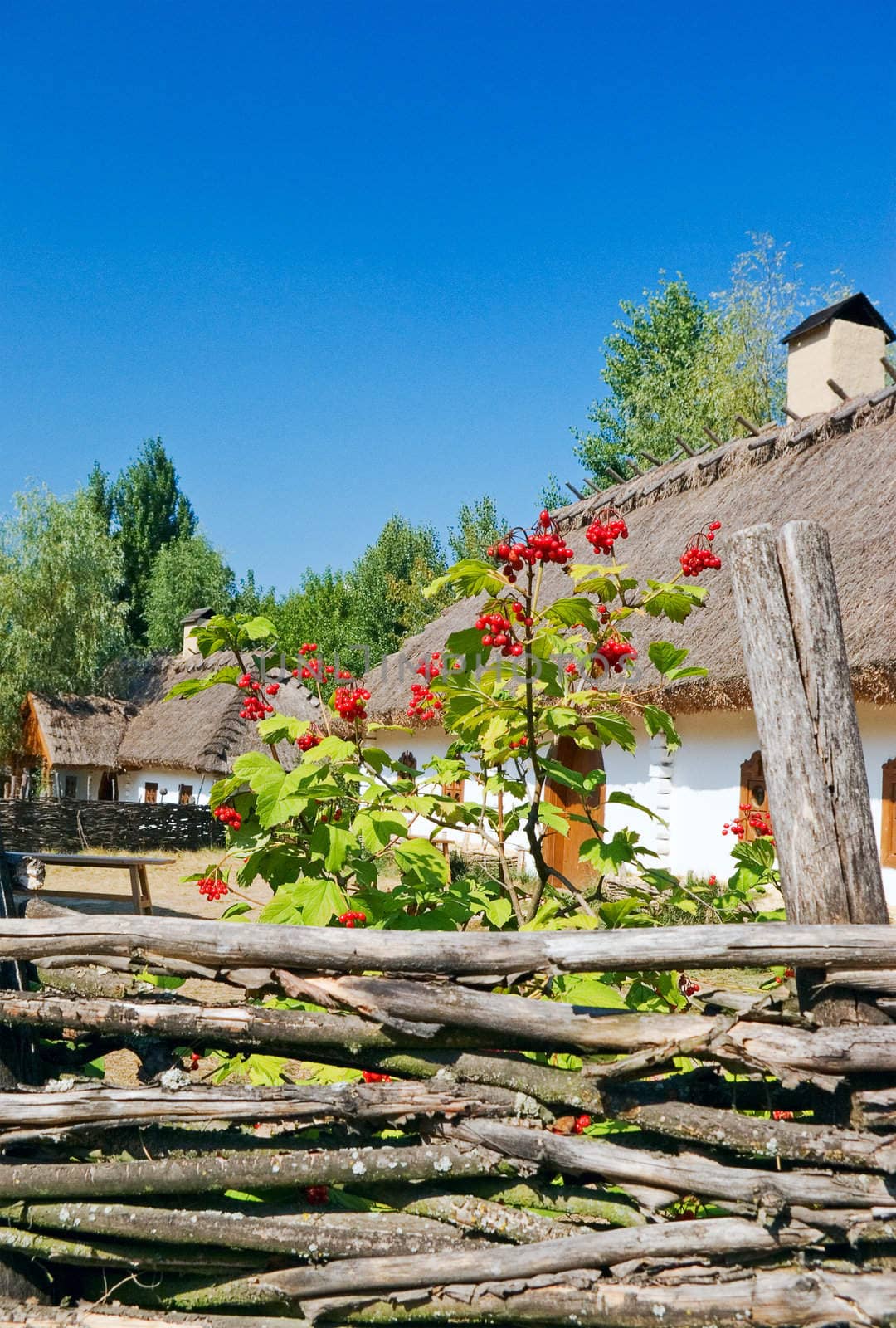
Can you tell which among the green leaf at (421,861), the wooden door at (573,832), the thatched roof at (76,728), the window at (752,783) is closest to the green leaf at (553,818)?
the green leaf at (421,861)

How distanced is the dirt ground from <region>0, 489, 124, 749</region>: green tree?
333 inches

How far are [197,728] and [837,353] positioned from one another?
15392mm

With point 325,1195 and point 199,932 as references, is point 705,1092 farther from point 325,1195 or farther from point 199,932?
point 199,932

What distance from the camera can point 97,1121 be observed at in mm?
2178

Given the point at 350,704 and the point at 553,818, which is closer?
the point at 553,818

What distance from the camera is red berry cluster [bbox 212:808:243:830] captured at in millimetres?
2865

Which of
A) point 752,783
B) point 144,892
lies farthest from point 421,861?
point 144,892

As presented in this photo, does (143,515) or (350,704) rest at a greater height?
(143,515)

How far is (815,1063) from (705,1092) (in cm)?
29

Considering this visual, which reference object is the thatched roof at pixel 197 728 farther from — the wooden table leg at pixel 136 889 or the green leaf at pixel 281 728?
the green leaf at pixel 281 728

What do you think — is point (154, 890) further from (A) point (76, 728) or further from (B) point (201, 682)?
(B) point (201, 682)

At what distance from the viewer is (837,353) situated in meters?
13.6

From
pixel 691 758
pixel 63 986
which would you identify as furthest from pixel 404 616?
pixel 63 986

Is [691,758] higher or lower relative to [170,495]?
lower
